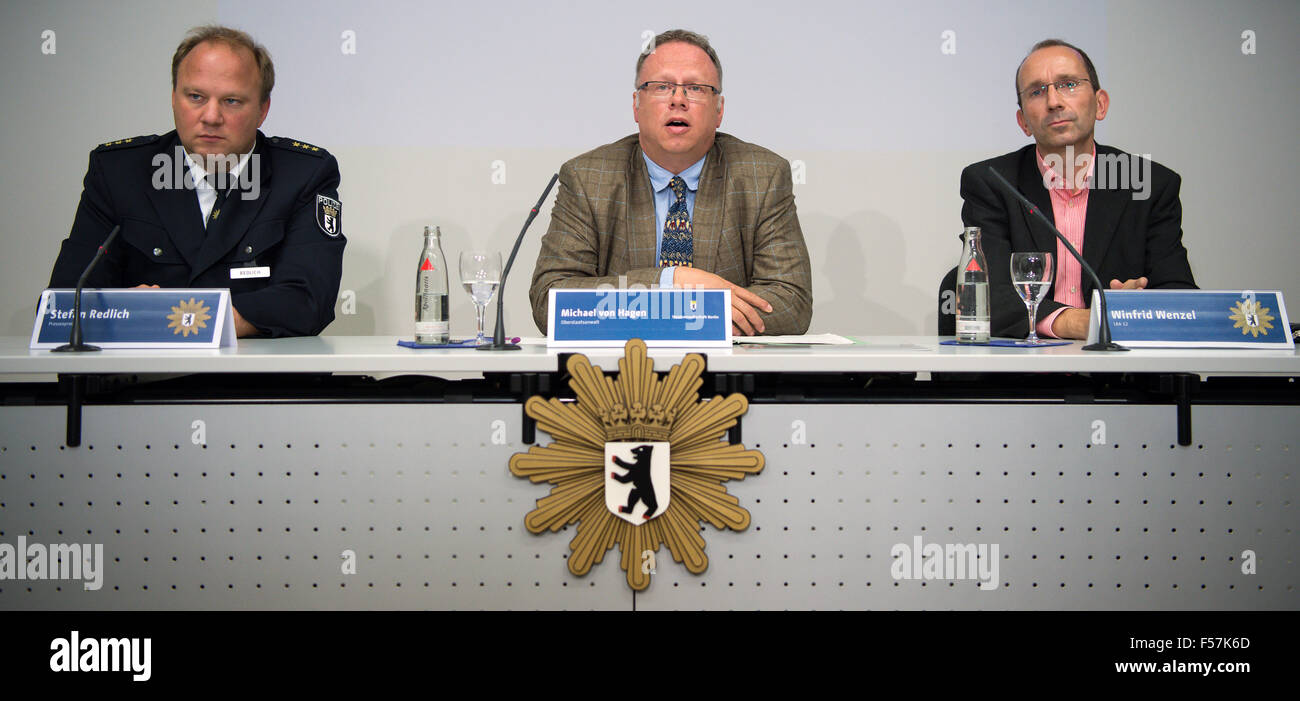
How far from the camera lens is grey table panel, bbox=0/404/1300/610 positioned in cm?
120

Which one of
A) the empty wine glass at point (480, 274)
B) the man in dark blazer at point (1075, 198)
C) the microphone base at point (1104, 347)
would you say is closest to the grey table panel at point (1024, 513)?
the microphone base at point (1104, 347)

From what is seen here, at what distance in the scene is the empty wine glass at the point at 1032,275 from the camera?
1482 millimetres

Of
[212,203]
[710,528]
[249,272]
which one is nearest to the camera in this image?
Answer: [710,528]

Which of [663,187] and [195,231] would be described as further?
[663,187]

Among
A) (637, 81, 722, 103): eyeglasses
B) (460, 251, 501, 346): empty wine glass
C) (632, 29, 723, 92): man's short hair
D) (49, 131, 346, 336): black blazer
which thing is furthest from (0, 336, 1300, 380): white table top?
(632, 29, 723, 92): man's short hair

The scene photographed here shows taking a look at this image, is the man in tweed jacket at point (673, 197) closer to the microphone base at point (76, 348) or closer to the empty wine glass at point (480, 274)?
the empty wine glass at point (480, 274)

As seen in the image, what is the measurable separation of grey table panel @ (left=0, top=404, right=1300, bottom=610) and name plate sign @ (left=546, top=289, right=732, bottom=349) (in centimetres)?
17

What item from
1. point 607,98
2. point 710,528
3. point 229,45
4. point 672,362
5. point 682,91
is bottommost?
point 710,528

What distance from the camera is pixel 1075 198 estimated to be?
83.9 inches

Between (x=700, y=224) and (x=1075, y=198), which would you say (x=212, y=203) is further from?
(x=1075, y=198)

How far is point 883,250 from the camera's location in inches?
122

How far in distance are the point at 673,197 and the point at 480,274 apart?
0.85m

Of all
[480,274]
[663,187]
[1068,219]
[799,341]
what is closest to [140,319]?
[480,274]

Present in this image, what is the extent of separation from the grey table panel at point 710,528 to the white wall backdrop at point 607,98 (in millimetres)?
1883
